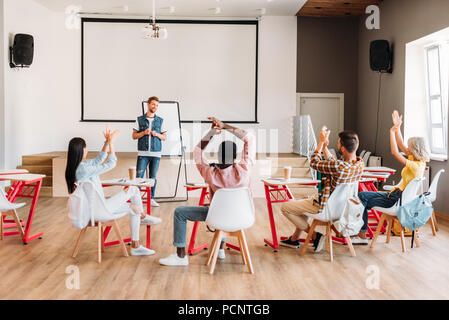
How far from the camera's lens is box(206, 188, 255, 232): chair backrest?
11.9 ft

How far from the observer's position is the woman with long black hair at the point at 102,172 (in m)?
3.98

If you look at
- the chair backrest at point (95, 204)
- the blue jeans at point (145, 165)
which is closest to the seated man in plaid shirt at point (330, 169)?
the chair backrest at point (95, 204)

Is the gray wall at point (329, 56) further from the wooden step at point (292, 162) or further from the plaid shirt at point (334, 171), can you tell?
the plaid shirt at point (334, 171)

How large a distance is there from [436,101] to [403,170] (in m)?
3.48

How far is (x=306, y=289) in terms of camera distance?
346 centimetres

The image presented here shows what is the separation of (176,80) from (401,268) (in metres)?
7.22

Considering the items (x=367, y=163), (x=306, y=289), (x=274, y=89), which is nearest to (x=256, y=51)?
(x=274, y=89)

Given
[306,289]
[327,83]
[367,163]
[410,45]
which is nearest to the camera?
[306,289]

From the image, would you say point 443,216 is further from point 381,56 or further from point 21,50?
point 21,50

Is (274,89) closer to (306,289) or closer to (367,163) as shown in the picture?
(367,163)

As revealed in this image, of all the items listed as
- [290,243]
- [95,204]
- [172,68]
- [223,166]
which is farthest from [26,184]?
[172,68]

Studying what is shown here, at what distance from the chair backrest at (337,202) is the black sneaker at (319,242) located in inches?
16.7

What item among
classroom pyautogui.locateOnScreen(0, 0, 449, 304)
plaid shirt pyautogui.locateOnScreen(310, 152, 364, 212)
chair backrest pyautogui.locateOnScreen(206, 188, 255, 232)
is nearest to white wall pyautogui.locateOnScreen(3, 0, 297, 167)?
classroom pyautogui.locateOnScreen(0, 0, 449, 304)
